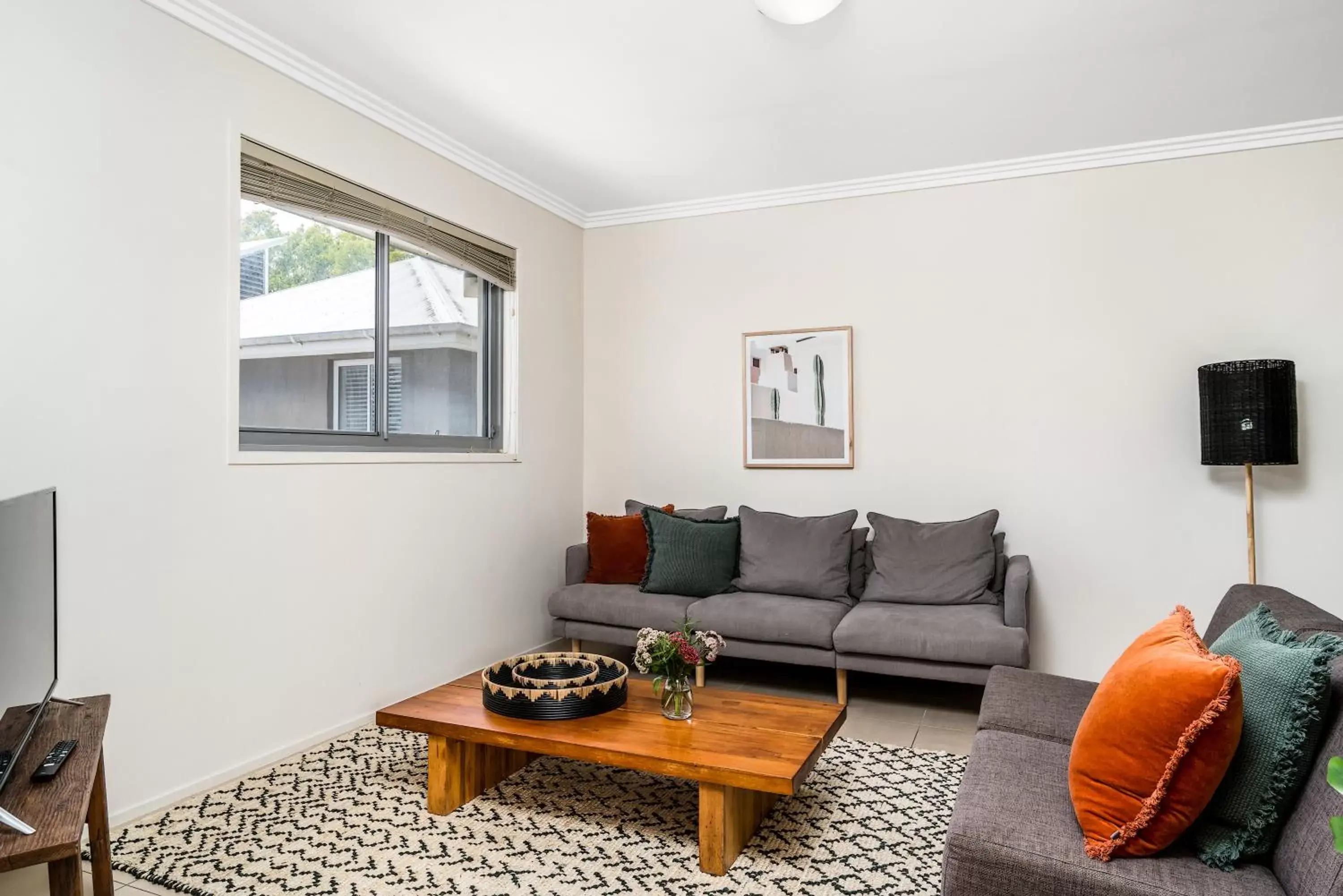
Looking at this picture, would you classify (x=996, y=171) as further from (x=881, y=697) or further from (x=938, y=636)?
(x=881, y=697)

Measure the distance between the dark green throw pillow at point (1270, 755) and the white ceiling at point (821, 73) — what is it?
224cm

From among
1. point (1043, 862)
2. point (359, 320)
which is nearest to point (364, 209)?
point (359, 320)

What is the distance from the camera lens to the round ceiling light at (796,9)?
2.63 m

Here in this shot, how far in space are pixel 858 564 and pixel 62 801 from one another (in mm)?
3417

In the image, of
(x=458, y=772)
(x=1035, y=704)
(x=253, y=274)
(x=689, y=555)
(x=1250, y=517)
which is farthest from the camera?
(x=689, y=555)

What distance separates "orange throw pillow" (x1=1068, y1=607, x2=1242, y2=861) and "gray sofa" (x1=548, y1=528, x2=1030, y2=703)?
1842mm

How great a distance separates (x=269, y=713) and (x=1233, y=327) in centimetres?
450

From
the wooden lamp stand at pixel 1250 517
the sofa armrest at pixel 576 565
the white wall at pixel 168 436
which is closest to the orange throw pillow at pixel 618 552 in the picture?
the sofa armrest at pixel 576 565

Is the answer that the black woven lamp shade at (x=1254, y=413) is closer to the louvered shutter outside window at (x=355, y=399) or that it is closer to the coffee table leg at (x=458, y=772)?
the coffee table leg at (x=458, y=772)

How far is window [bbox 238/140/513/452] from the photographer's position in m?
3.10

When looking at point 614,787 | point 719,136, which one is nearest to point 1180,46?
point 719,136

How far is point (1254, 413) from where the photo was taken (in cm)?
346

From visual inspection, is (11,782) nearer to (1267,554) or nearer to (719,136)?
(719,136)

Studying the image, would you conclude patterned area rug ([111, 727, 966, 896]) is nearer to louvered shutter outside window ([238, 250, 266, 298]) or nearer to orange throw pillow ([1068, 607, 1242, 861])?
orange throw pillow ([1068, 607, 1242, 861])
